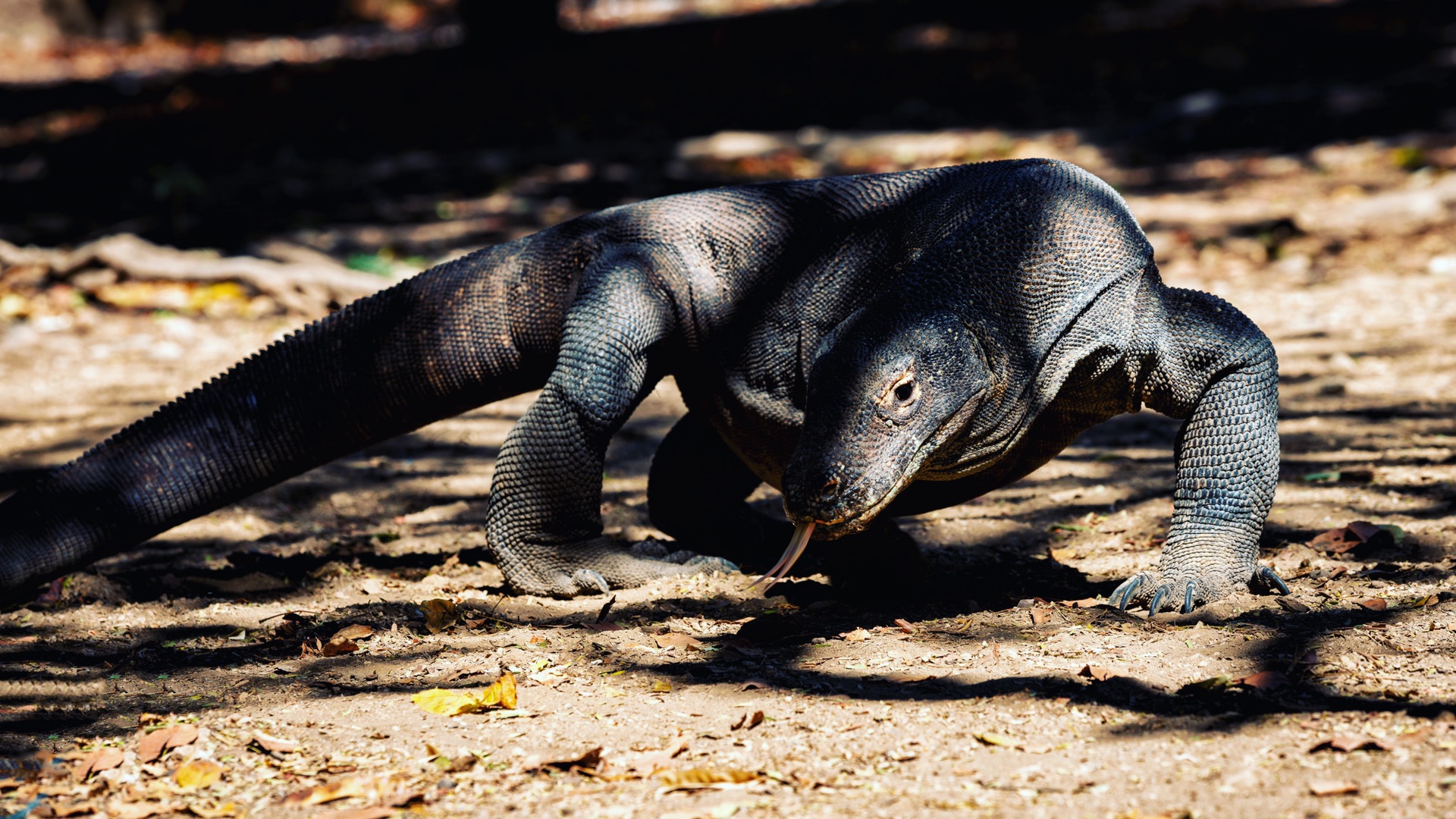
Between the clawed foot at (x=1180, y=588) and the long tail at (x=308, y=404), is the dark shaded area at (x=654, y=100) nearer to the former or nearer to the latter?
the long tail at (x=308, y=404)

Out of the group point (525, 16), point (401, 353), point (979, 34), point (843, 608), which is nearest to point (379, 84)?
point (525, 16)

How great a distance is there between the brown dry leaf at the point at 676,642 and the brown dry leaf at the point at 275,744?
895 mm

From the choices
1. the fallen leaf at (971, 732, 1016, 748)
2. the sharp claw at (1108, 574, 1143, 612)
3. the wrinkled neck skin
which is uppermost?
the wrinkled neck skin

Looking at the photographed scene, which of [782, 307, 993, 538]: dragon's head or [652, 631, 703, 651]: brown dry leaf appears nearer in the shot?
[782, 307, 993, 538]: dragon's head

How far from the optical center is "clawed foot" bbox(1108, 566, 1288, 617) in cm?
303

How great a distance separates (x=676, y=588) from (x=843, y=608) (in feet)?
1.69

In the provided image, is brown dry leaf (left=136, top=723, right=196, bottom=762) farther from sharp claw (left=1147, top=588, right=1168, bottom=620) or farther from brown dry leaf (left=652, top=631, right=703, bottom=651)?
sharp claw (left=1147, top=588, right=1168, bottom=620)

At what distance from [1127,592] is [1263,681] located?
1.93 feet

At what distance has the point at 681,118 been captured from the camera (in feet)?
38.9

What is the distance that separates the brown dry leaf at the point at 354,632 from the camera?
331cm

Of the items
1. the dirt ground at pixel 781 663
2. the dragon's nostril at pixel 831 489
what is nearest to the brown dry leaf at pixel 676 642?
the dirt ground at pixel 781 663

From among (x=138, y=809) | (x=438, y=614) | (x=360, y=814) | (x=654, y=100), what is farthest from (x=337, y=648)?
(x=654, y=100)

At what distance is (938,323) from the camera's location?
2.82 m

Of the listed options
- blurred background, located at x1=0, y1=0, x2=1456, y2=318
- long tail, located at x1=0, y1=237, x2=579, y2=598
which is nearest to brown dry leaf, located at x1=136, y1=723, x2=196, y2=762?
long tail, located at x1=0, y1=237, x2=579, y2=598
